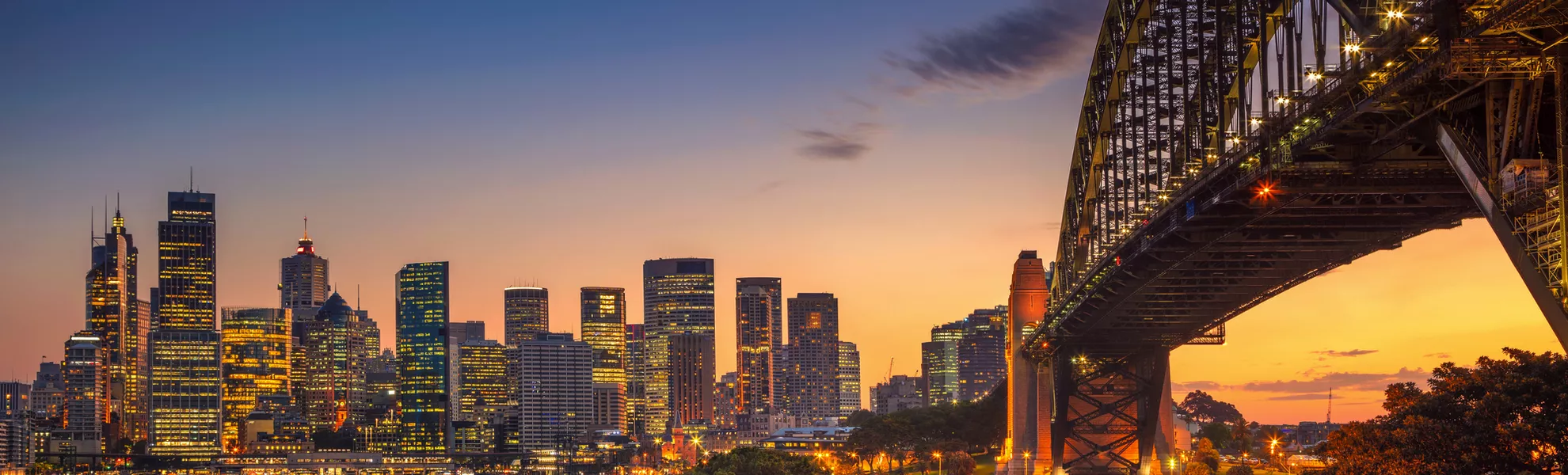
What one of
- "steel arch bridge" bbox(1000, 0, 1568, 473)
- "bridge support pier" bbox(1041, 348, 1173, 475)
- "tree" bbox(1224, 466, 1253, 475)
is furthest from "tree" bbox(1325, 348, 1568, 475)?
Answer: "tree" bbox(1224, 466, 1253, 475)

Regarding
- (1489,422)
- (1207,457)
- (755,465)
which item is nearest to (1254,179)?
(1489,422)

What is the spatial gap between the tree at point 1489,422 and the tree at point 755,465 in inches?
3409

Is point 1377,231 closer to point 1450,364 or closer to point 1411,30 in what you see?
point 1450,364

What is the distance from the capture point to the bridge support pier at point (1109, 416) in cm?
11081

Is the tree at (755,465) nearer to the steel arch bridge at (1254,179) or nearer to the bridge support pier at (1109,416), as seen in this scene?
the steel arch bridge at (1254,179)

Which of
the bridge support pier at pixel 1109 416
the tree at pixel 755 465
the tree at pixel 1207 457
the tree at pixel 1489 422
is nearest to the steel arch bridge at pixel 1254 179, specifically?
the bridge support pier at pixel 1109 416

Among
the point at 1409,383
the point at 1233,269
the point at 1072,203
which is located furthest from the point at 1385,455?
the point at 1072,203

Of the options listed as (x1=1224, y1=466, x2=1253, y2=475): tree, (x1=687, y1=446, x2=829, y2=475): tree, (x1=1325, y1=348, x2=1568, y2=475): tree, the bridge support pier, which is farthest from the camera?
(x1=687, y1=446, x2=829, y2=475): tree

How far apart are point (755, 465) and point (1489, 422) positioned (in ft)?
319

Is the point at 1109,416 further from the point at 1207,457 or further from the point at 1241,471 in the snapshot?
the point at 1207,457

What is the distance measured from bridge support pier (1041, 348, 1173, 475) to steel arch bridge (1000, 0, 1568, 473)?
0.58 feet

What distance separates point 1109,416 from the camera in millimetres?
117188

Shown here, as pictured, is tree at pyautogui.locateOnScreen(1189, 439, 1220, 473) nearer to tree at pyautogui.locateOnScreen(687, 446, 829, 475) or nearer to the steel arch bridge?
the steel arch bridge

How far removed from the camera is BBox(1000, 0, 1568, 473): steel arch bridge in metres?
35.2
